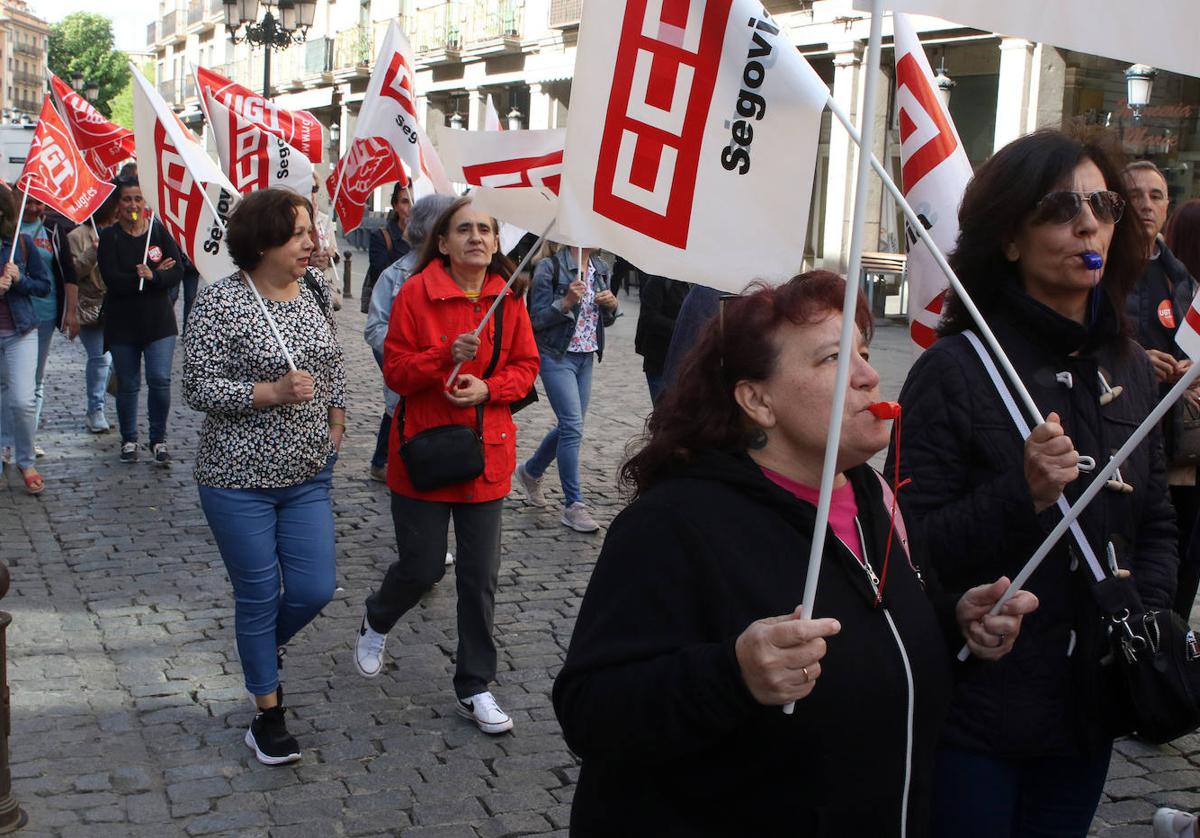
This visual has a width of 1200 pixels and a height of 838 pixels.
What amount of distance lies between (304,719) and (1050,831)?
2.92m

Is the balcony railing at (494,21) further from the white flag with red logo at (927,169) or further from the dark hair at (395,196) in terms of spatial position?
the white flag with red logo at (927,169)

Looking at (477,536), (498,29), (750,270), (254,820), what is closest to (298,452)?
(477,536)

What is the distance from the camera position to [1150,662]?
8.08 feet

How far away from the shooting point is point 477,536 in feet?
16.1

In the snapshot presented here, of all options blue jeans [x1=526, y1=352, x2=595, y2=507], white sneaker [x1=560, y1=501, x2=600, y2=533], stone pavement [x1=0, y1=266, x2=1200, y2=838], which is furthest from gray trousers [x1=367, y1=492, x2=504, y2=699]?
blue jeans [x1=526, y1=352, x2=595, y2=507]

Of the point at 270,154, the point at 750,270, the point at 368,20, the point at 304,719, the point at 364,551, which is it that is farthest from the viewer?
the point at 368,20

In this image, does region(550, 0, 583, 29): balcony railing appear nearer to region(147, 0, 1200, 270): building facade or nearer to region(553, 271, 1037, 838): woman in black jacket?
region(147, 0, 1200, 270): building facade

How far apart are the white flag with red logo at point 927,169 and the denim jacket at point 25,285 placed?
6201 millimetres

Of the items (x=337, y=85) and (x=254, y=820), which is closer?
(x=254, y=820)

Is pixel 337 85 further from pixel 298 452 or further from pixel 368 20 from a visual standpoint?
pixel 298 452

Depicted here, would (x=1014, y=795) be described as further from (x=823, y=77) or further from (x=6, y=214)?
(x=823, y=77)

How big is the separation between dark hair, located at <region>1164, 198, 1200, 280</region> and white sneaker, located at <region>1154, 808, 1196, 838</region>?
124 inches

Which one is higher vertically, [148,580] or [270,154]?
[270,154]

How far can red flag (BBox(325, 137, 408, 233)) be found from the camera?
336 inches
